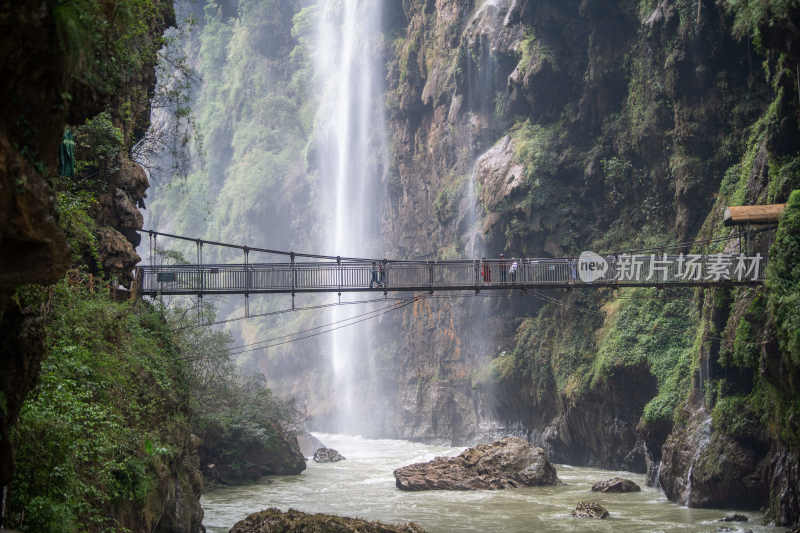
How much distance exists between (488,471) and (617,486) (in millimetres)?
4680

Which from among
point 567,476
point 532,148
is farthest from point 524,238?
point 567,476

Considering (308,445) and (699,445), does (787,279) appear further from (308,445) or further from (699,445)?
(308,445)

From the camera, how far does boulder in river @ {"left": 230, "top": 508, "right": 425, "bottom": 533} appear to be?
17.8 metres

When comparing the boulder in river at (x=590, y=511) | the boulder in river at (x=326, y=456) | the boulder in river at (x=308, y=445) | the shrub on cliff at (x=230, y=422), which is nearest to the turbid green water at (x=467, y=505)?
the boulder in river at (x=590, y=511)

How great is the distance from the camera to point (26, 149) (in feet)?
25.5

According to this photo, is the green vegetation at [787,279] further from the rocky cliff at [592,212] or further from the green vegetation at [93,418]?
the green vegetation at [93,418]

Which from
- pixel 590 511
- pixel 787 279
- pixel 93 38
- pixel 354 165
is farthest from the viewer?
pixel 354 165

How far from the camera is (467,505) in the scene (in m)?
25.3

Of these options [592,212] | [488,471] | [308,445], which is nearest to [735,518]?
[488,471]

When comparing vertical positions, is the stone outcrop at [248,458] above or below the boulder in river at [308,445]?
above

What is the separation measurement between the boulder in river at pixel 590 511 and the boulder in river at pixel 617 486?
3.87 meters

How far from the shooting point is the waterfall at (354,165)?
199 feet

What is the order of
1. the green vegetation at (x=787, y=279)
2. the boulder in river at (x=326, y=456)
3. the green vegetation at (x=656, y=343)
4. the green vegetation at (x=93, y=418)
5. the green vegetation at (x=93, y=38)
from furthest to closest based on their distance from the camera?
the boulder in river at (x=326, y=456) → the green vegetation at (x=656, y=343) → the green vegetation at (x=787, y=279) → the green vegetation at (x=93, y=418) → the green vegetation at (x=93, y=38)

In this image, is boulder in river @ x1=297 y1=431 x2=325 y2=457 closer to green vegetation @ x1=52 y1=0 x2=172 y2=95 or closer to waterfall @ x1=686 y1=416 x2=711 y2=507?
waterfall @ x1=686 y1=416 x2=711 y2=507
